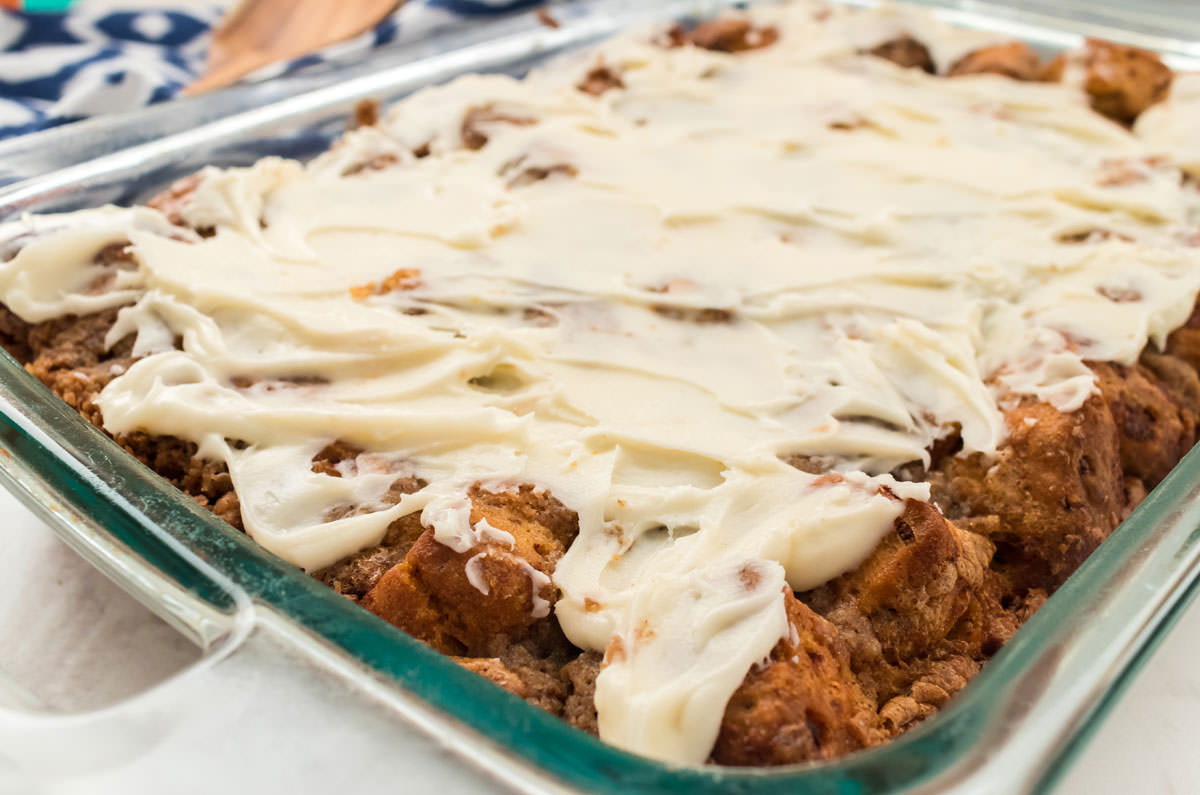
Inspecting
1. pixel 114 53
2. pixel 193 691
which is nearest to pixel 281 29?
pixel 114 53

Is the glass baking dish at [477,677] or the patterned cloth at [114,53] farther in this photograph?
the patterned cloth at [114,53]

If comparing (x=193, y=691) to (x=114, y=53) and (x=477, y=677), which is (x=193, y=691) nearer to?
(x=477, y=677)

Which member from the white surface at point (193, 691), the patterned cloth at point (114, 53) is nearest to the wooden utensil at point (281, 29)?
the patterned cloth at point (114, 53)

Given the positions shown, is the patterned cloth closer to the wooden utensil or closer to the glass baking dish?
the wooden utensil

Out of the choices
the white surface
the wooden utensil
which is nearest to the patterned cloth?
the wooden utensil

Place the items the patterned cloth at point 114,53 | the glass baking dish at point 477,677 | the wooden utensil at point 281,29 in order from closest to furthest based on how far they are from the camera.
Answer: the glass baking dish at point 477,677 → the patterned cloth at point 114,53 → the wooden utensil at point 281,29

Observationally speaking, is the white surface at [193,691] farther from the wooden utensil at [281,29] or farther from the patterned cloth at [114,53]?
the wooden utensil at [281,29]
